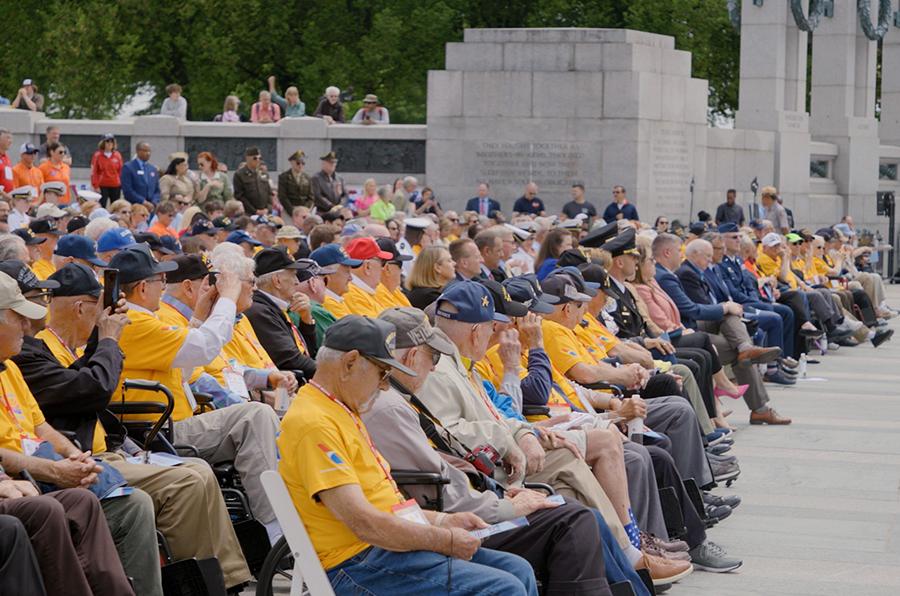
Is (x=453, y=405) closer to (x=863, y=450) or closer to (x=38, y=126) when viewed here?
(x=863, y=450)

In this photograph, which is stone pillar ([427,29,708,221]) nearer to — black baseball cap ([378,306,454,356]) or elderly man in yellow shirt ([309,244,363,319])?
elderly man in yellow shirt ([309,244,363,319])

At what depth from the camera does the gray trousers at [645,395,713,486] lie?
984cm

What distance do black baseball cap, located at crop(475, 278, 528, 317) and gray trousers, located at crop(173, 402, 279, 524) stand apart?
4.85ft

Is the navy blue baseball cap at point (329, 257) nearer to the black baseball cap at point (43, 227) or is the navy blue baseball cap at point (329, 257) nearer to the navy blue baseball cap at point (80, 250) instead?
the navy blue baseball cap at point (80, 250)

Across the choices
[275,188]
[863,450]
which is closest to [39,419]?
[863,450]

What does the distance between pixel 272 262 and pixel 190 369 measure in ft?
5.73

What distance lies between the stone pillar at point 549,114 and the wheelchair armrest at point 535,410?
19.8 meters

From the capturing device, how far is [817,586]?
334 inches

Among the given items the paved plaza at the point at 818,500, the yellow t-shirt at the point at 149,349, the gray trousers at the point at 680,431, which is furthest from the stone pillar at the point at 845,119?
the yellow t-shirt at the point at 149,349

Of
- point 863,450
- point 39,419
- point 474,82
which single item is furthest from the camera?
point 474,82

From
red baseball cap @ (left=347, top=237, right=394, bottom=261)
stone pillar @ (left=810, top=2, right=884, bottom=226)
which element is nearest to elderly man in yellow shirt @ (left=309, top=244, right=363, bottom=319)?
red baseball cap @ (left=347, top=237, right=394, bottom=261)

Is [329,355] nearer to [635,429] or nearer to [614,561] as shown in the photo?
[614,561]

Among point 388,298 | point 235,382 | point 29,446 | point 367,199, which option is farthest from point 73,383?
point 367,199

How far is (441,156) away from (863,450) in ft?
53.8
